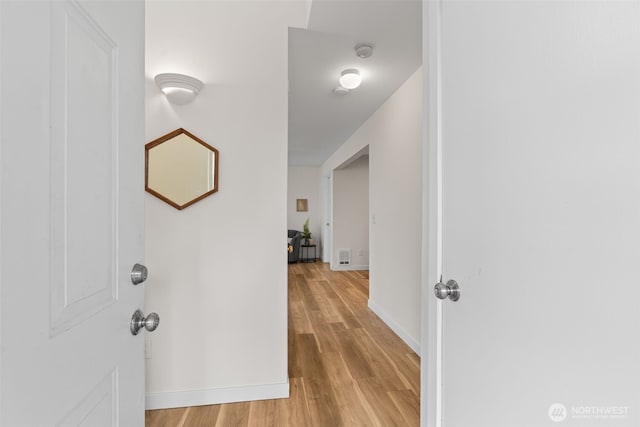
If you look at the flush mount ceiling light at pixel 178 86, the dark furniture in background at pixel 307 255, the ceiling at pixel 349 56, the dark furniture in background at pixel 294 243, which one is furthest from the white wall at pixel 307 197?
the flush mount ceiling light at pixel 178 86

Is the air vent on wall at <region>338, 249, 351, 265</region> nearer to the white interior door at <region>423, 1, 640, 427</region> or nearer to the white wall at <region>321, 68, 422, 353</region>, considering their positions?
the white wall at <region>321, 68, 422, 353</region>

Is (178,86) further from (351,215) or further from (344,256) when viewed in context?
(344,256)

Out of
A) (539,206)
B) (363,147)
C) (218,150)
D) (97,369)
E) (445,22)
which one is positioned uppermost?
(363,147)

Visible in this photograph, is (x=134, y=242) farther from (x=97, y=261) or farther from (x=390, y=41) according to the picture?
(x=390, y=41)

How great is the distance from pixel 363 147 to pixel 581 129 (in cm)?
365

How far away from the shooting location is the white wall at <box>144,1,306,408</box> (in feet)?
5.96

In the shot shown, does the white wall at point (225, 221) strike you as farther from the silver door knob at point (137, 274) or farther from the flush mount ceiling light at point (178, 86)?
the silver door knob at point (137, 274)

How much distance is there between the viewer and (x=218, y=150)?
186 cm

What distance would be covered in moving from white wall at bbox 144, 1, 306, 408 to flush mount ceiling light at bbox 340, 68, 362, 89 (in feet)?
2.23

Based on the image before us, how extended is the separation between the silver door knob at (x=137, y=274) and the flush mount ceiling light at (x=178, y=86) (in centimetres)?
130

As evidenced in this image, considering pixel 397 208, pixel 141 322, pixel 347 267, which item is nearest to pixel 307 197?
pixel 347 267

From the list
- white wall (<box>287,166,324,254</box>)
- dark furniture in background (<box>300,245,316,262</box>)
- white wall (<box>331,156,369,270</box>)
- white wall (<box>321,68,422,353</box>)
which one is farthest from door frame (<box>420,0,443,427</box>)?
white wall (<box>287,166,324,254</box>)

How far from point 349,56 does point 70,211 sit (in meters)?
2.22

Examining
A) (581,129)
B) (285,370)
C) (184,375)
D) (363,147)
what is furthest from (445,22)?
(363,147)
